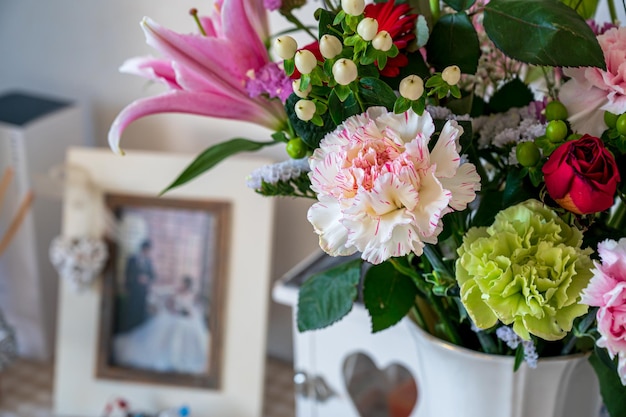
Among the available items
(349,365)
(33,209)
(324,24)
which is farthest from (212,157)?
(33,209)

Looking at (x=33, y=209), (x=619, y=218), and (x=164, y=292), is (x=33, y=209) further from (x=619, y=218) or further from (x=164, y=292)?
(x=619, y=218)

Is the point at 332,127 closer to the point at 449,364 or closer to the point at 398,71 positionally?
the point at 398,71

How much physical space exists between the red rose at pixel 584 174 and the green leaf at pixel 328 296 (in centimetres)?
16

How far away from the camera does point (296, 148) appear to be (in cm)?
47

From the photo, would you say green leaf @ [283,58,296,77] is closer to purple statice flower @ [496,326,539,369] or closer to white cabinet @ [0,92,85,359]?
purple statice flower @ [496,326,539,369]

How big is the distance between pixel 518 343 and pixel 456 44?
183 mm

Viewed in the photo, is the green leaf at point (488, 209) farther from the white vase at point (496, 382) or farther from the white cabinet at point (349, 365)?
the white cabinet at point (349, 365)

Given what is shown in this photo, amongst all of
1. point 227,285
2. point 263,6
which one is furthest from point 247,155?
point 263,6

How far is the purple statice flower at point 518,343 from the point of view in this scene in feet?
1.50

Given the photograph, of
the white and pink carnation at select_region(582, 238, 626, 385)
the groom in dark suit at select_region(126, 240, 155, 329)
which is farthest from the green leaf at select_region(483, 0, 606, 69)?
the groom in dark suit at select_region(126, 240, 155, 329)

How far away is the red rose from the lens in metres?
0.39

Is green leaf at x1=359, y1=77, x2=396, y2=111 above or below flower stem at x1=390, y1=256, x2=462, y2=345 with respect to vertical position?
above

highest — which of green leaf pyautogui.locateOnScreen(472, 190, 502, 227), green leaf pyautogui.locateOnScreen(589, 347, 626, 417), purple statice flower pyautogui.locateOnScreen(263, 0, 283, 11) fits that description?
purple statice flower pyautogui.locateOnScreen(263, 0, 283, 11)

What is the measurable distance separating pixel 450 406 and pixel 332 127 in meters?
0.22
